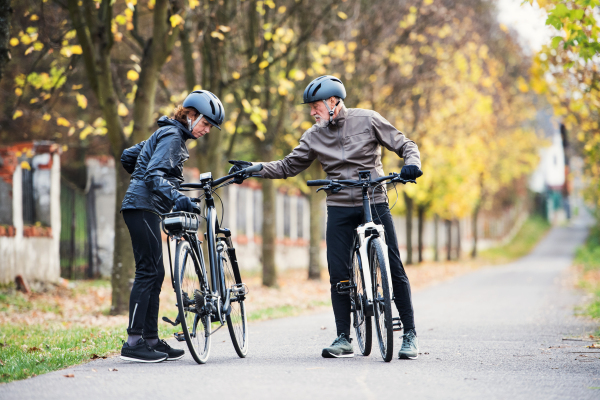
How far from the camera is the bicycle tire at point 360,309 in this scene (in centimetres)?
564

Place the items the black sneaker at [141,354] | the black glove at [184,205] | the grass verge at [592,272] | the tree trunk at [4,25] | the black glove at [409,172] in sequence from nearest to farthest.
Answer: the black glove at [184,205], the black glove at [409,172], the black sneaker at [141,354], the tree trunk at [4,25], the grass verge at [592,272]

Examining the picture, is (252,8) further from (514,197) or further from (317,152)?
(514,197)

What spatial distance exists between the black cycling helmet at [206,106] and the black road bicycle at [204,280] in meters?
0.43

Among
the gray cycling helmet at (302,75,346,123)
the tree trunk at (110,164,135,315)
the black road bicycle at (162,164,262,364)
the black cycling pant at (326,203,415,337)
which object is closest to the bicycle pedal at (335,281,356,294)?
the black cycling pant at (326,203,415,337)

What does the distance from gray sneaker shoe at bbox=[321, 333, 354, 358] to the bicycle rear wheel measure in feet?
3.08

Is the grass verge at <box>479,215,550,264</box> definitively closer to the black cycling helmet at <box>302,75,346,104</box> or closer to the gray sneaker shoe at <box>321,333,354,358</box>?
the gray sneaker shoe at <box>321,333,354,358</box>

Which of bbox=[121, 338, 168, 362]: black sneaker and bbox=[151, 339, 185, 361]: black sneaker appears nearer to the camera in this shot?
bbox=[121, 338, 168, 362]: black sneaker

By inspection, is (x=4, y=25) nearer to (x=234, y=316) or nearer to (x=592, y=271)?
(x=234, y=316)

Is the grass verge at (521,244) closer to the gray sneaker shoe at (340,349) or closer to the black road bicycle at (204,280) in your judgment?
the gray sneaker shoe at (340,349)

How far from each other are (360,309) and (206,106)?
6.54 feet

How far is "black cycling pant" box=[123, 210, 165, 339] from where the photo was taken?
561 cm

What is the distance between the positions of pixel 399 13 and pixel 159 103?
623 cm

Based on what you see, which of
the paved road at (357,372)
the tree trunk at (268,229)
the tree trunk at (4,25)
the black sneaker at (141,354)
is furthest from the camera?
the tree trunk at (268,229)

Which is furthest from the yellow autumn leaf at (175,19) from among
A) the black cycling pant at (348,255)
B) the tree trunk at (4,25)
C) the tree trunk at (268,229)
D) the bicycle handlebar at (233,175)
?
the tree trunk at (268,229)
